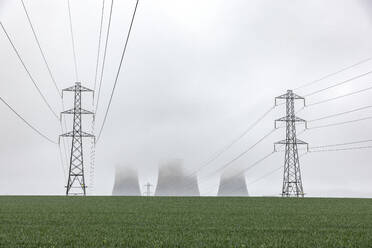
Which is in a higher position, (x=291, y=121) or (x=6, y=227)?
(x=291, y=121)

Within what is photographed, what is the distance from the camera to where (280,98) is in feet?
188

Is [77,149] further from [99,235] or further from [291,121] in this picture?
[99,235]

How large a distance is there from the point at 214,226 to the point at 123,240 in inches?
167

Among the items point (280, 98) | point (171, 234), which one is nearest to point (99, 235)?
point (171, 234)

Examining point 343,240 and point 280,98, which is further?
point 280,98

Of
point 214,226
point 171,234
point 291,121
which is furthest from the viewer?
point 291,121

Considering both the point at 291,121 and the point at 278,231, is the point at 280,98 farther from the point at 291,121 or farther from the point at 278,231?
the point at 278,231

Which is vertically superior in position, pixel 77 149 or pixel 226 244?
pixel 77 149

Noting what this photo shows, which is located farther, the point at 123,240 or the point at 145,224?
the point at 145,224

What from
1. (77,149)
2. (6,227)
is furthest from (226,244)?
(77,149)

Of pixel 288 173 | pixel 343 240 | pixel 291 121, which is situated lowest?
pixel 343 240

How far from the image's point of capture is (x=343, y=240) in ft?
34.5

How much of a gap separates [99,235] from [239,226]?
4.49 metres

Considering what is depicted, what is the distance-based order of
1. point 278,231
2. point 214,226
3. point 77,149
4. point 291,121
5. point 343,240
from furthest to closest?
point 291,121 < point 77,149 < point 214,226 < point 278,231 < point 343,240
